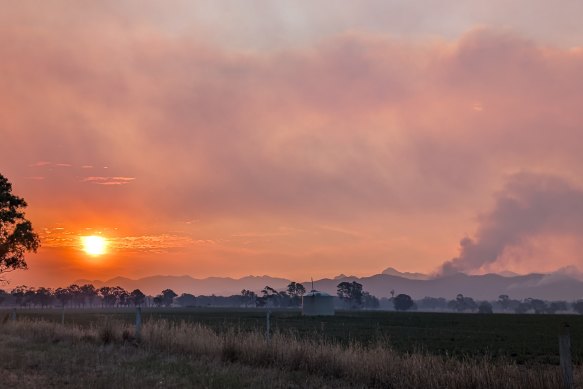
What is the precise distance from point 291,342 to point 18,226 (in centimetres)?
3178

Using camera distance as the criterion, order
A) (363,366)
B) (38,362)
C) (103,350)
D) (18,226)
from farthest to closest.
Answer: (18,226) → (103,350) → (38,362) → (363,366)

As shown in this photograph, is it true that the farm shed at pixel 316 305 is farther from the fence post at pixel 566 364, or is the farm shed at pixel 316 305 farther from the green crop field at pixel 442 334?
the fence post at pixel 566 364

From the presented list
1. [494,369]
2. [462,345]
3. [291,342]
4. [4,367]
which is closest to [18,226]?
[4,367]

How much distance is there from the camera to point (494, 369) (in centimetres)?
1156

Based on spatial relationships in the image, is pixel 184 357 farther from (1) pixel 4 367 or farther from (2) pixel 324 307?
(2) pixel 324 307

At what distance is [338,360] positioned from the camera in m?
14.1

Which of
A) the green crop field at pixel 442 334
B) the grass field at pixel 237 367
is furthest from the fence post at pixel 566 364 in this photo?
the green crop field at pixel 442 334

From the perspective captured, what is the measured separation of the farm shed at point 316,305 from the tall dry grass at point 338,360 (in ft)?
250

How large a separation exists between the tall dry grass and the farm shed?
7632cm

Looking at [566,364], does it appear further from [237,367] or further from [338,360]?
[237,367]

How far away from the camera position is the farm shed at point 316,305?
9624cm

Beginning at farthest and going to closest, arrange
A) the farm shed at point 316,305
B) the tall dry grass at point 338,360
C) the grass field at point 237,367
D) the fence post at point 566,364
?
the farm shed at point 316,305 < the grass field at point 237,367 < the tall dry grass at point 338,360 < the fence post at point 566,364

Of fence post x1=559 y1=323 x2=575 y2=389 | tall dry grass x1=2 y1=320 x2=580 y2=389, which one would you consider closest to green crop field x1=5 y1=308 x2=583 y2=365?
tall dry grass x1=2 y1=320 x2=580 y2=389

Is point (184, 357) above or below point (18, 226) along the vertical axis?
below
